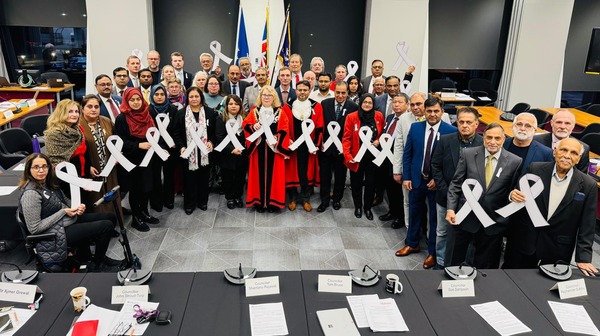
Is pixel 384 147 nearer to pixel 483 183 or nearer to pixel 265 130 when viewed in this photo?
pixel 265 130

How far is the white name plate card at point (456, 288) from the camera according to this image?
247 cm

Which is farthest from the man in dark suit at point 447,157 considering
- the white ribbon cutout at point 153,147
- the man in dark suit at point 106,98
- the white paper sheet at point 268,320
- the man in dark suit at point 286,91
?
the man in dark suit at point 106,98

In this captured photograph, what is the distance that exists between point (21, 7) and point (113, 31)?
2054 millimetres

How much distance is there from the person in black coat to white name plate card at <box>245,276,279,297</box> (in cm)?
254

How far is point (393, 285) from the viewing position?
2.48 meters

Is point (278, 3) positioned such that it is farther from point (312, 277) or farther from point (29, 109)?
point (312, 277)

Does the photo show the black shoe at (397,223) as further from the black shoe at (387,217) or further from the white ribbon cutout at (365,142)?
the white ribbon cutout at (365,142)

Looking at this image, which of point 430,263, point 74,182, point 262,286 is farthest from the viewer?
point 430,263

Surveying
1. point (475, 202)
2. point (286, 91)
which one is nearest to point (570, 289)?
point (475, 202)

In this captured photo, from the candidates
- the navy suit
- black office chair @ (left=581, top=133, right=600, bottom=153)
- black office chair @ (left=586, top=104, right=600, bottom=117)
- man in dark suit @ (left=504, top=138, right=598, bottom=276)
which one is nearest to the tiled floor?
the navy suit

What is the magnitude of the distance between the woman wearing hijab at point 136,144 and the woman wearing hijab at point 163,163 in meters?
0.13

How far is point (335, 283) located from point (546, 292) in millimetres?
1232

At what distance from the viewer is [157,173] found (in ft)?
15.8

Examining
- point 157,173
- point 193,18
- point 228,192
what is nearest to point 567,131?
point 228,192
